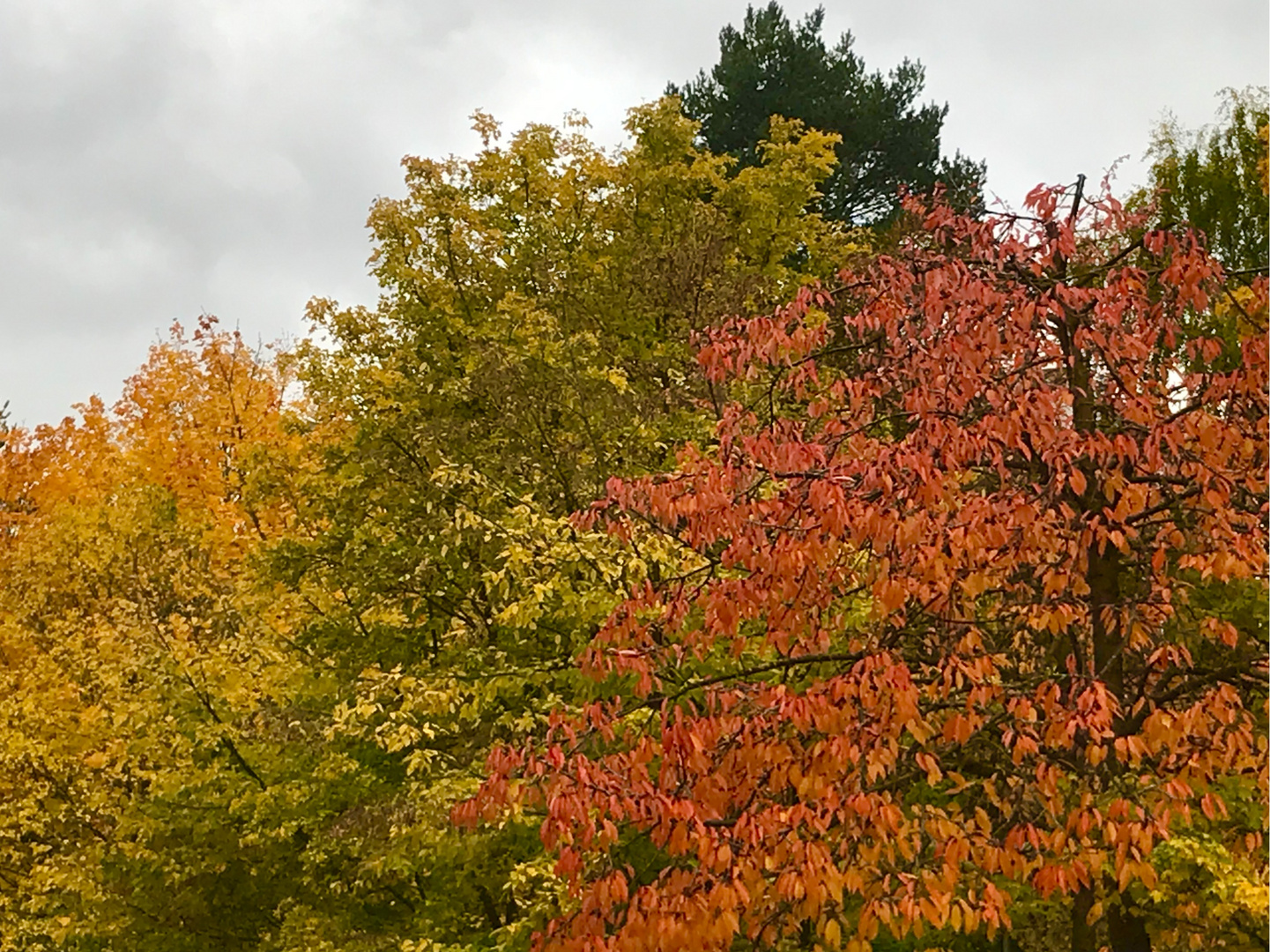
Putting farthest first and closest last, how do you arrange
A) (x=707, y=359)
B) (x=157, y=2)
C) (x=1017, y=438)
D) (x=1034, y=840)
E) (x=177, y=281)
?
(x=177, y=281) → (x=157, y=2) → (x=707, y=359) → (x=1017, y=438) → (x=1034, y=840)

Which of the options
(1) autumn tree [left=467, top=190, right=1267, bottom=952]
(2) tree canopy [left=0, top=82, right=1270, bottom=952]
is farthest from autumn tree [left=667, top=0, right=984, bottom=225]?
(1) autumn tree [left=467, top=190, right=1267, bottom=952]

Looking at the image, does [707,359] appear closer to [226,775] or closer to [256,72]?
[256,72]

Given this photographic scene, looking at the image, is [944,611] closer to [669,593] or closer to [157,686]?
[669,593]

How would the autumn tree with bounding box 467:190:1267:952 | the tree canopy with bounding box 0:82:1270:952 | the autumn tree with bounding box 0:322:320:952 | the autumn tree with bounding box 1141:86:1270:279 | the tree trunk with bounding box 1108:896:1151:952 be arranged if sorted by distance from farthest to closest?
the autumn tree with bounding box 1141:86:1270:279 < the autumn tree with bounding box 0:322:320:952 < the tree trunk with bounding box 1108:896:1151:952 < the tree canopy with bounding box 0:82:1270:952 < the autumn tree with bounding box 467:190:1267:952

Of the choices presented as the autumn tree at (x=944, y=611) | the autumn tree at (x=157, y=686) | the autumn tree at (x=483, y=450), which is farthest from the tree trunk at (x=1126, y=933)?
the autumn tree at (x=157, y=686)

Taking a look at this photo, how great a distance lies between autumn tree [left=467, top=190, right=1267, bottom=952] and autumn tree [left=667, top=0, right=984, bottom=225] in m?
14.7

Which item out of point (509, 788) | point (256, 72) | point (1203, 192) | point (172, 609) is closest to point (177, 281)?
point (172, 609)

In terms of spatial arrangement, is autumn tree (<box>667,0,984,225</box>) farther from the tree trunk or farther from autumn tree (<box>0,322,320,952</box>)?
the tree trunk

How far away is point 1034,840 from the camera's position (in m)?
3.97

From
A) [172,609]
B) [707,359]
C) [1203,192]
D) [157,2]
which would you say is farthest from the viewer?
[172,609]

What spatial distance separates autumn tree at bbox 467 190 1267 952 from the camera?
4.05m

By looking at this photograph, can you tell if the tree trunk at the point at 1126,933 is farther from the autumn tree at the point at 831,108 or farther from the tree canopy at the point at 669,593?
the autumn tree at the point at 831,108

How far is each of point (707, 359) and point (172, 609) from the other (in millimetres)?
12825

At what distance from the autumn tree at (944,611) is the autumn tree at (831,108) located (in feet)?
48.2
